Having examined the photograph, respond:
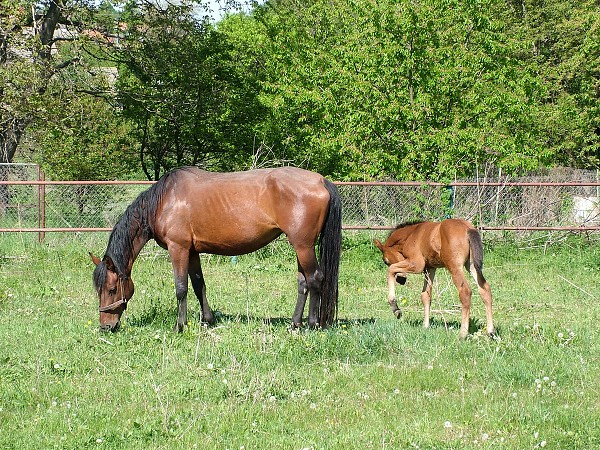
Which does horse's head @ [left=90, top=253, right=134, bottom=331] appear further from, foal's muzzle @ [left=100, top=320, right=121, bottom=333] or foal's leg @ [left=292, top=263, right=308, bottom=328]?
foal's leg @ [left=292, top=263, right=308, bottom=328]

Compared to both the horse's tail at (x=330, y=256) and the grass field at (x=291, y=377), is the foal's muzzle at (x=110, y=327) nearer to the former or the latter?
the grass field at (x=291, y=377)

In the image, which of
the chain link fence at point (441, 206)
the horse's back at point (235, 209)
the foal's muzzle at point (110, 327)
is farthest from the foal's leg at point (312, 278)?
Answer: the chain link fence at point (441, 206)

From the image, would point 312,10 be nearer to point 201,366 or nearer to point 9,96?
point 9,96

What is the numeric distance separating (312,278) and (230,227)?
106cm

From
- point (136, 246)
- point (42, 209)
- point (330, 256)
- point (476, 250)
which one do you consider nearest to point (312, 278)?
point (330, 256)

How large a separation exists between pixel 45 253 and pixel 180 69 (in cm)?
891

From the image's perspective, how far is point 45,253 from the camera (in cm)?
1388

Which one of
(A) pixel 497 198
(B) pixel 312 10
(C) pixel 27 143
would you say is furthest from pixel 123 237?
(B) pixel 312 10

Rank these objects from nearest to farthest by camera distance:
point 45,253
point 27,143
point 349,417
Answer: point 349,417 → point 45,253 → point 27,143

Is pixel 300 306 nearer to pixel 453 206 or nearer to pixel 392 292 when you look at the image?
pixel 392 292

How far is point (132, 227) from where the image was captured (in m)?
8.60

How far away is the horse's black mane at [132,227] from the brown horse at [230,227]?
11mm

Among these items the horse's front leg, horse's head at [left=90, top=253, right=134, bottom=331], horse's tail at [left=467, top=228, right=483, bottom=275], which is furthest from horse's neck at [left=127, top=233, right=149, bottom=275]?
horse's tail at [left=467, top=228, right=483, bottom=275]

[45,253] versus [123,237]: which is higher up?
[123,237]
